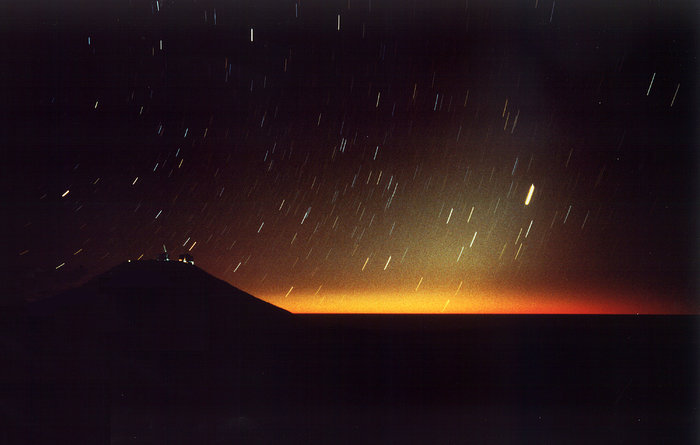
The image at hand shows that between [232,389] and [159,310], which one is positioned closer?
[232,389]

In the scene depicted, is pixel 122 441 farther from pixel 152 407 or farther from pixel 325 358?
pixel 325 358

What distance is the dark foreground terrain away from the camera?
7.73 m

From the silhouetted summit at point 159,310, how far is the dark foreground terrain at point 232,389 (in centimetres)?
8

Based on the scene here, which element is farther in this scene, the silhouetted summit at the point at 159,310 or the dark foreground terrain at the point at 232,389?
the silhouetted summit at the point at 159,310

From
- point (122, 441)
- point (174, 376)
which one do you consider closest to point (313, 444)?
point (122, 441)

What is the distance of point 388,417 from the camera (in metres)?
13.6

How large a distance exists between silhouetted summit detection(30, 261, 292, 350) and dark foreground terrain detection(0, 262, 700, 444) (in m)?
0.08

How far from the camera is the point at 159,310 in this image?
18453mm

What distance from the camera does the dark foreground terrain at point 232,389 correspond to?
7.73 metres

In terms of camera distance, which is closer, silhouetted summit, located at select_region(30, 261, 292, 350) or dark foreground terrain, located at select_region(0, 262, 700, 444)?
dark foreground terrain, located at select_region(0, 262, 700, 444)

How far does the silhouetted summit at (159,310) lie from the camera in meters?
14.4

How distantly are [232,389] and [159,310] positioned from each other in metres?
4.67

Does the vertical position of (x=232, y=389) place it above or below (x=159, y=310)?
below

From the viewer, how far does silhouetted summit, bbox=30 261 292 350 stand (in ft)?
47.3
